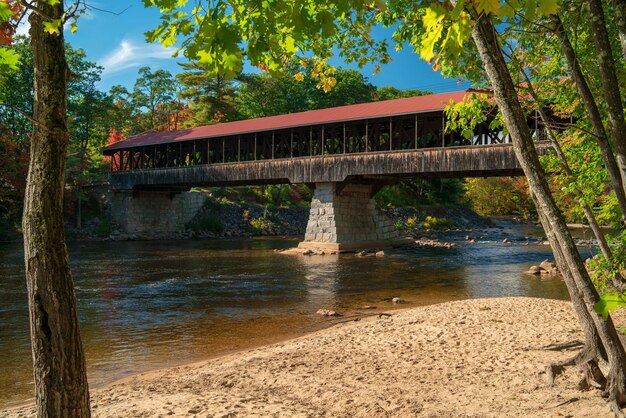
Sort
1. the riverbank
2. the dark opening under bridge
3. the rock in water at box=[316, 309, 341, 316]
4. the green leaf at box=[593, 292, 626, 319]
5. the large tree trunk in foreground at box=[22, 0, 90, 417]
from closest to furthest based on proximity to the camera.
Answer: the green leaf at box=[593, 292, 626, 319], the large tree trunk in foreground at box=[22, 0, 90, 417], the riverbank, the rock in water at box=[316, 309, 341, 316], the dark opening under bridge

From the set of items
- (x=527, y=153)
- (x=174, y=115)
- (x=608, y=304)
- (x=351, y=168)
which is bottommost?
(x=608, y=304)

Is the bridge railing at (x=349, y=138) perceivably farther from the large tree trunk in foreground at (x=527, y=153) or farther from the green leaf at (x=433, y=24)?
the green leaf at (x=433, y=24)

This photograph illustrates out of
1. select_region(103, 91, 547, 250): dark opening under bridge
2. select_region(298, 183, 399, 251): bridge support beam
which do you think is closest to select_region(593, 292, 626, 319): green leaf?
select_region(103, 91, 547, 250): dark opening under bridge

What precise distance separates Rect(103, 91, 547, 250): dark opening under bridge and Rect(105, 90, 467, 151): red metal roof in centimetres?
6

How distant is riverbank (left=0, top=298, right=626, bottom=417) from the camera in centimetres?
430

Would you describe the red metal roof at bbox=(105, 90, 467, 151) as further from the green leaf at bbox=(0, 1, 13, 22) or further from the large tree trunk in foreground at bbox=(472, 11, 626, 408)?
the green leaf at bbox=(0, 1, 13, 22)

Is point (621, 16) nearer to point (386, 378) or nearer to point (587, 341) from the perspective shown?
point (587, 341)

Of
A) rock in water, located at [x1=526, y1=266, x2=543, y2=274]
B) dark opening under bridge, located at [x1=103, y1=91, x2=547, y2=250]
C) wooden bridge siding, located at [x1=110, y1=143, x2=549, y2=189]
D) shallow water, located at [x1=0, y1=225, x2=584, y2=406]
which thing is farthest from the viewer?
dark opening under bridge, located at [x1=103, y1=91, x2=547, y2=250]

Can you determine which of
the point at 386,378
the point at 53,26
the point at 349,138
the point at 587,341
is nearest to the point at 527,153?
the point at 587,341

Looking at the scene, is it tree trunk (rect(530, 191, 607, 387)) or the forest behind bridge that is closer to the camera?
tree trunk (rect(530, 191, 607, 387))

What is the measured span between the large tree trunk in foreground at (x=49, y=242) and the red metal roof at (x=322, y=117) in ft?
53.1

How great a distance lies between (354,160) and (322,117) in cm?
267

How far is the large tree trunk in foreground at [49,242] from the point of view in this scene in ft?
8.55

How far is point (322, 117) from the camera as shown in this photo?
77.9ft
